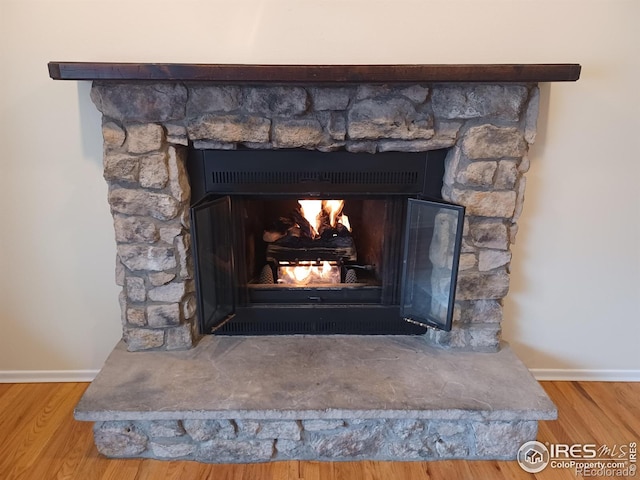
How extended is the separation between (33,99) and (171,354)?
112cm

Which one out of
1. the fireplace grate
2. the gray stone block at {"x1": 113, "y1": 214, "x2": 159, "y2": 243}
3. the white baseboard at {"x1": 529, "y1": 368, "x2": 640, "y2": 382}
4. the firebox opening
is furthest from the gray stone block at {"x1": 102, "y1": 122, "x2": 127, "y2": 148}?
the white baseboard at {"x1": 529, "y1": 368, "x2": 640, "y2": 382}

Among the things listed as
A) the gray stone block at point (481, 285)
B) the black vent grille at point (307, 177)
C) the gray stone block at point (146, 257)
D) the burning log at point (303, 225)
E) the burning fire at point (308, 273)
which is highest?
the black vent grille at point (307, 177)

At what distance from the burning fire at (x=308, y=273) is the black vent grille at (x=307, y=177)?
485 mm

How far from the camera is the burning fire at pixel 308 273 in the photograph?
2152 millimetres

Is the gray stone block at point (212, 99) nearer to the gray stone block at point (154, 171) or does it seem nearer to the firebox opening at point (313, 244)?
the gray stone block at point (154, 171)

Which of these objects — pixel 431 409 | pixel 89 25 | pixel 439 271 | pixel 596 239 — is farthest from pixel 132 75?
pixel 596 239

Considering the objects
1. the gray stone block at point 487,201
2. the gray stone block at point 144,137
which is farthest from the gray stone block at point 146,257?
the gray stone block at point 487,201

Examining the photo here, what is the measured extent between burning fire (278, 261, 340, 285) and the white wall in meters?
0.75

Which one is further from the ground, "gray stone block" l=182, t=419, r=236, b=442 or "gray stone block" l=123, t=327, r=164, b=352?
"gray stone block" l=123, t=327, r=164, b=352

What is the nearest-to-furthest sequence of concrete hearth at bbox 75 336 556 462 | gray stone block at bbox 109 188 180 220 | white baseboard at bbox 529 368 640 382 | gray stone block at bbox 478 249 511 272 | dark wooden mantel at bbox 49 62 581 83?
dark wooden mantel at bbox 49 62 581 83 < concrete hearth at bbox 75 336 556 462 < gray stone block at bbox 109 188 180 220 < gray stone block at bbox 478 249 511 272 < white baseboard at bbox 529 368 640 382

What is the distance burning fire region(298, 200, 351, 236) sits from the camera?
2.11 meters

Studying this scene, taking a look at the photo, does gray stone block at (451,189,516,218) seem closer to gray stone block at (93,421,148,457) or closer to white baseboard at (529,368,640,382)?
white baseboard at (529,368,640,382)

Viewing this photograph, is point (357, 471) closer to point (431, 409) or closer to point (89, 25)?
point (431, 409)

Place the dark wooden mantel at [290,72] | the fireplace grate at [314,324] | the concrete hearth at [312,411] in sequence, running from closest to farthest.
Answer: the dark wooden mantel at [290,72] → the concrete hearth at [312,411] → the fireplace grate at [314,324]
